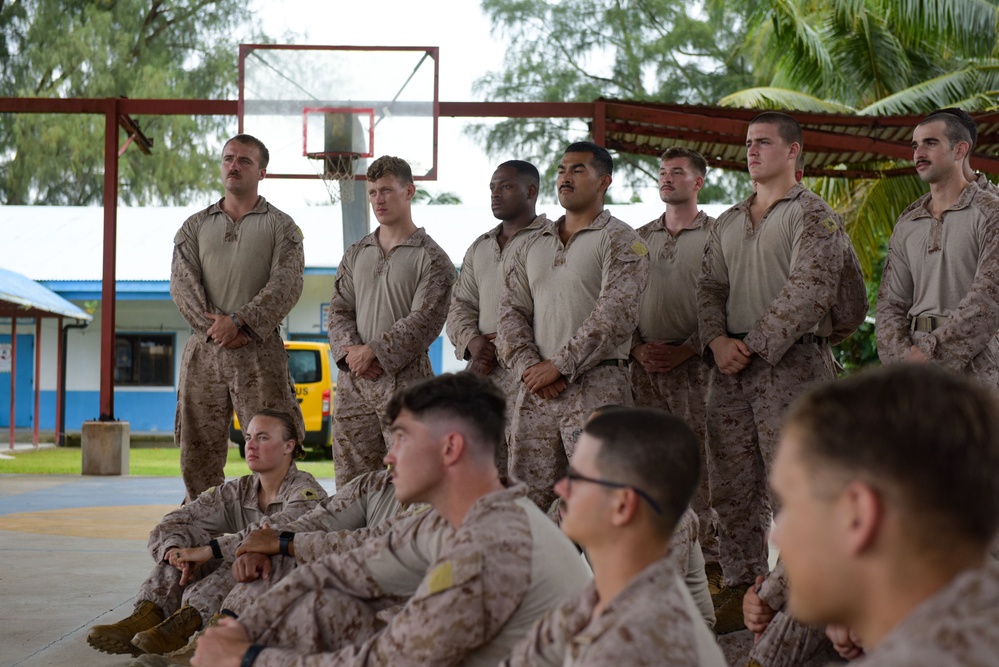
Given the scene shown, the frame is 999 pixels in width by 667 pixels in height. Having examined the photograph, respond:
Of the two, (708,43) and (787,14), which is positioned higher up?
(708,43)

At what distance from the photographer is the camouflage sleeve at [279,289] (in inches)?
227

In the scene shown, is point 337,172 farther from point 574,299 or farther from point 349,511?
point 349,511

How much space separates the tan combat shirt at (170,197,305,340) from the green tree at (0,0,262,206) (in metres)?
21.4

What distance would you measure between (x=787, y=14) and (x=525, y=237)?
44.0ft

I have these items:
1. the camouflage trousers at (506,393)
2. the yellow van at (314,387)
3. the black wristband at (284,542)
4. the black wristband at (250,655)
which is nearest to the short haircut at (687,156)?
the camouflage trousers at (506,393)

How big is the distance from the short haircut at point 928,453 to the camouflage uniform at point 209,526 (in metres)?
3.43

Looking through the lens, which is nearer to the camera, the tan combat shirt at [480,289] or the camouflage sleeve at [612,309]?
the camouflage sleeve at [612,309]

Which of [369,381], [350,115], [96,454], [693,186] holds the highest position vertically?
[350,115]

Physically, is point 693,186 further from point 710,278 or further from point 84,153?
point 84,153

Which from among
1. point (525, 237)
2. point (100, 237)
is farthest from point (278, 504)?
point (100, 237)

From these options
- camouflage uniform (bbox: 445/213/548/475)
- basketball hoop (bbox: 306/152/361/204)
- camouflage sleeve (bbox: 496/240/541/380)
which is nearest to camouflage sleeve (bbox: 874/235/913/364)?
camouflage sleeve (bbox: 496/240/541/380)

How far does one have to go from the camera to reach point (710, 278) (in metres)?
5.01

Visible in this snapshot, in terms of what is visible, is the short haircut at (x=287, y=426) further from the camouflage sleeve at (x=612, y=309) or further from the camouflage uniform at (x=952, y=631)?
the camouflage uniform at (x=952, y=631)

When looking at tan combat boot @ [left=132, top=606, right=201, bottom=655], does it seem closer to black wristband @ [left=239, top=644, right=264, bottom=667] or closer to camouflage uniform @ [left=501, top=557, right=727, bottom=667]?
black wristband @ [left=239, top=644, right=264, bottom=667]
